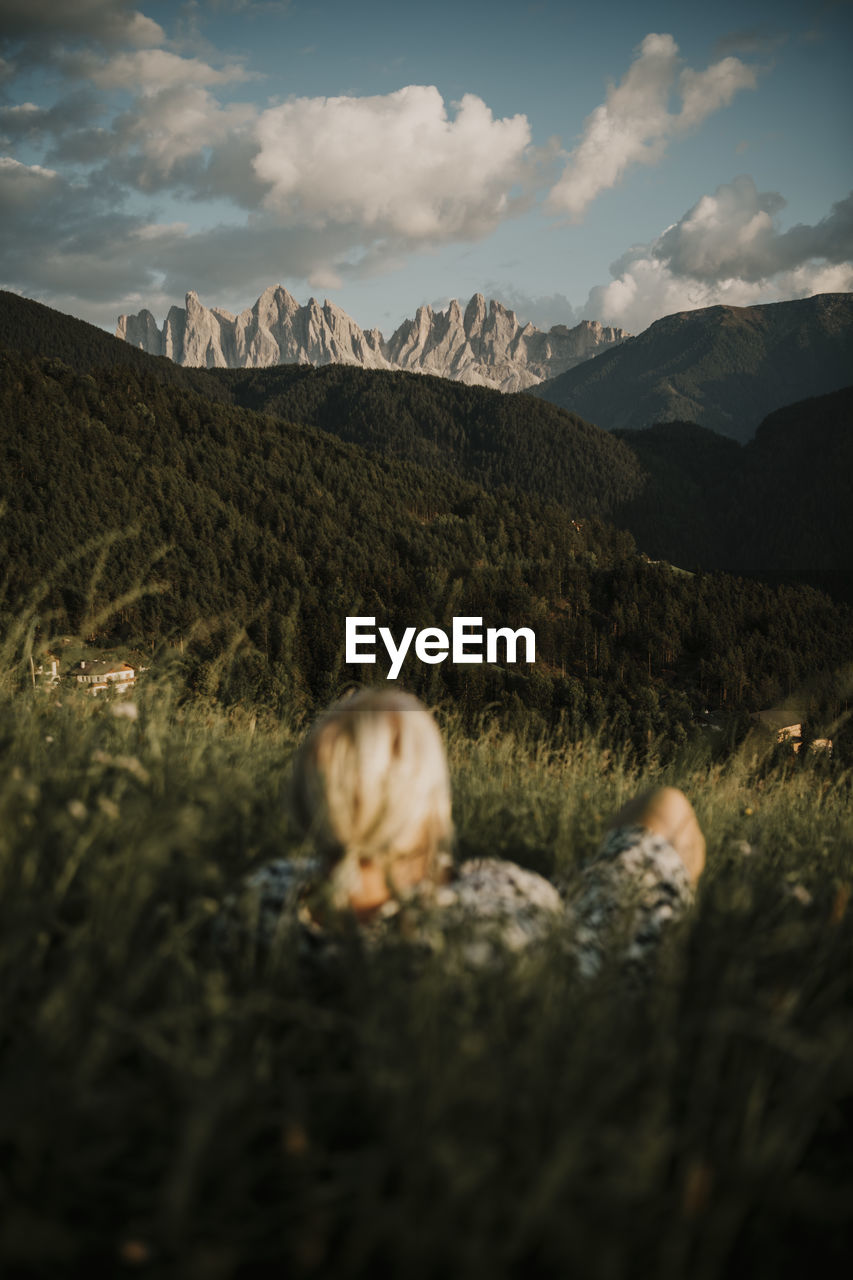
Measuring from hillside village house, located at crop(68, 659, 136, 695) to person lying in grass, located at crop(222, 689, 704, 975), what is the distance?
9.05ft

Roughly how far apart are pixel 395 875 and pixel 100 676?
11.6 feet

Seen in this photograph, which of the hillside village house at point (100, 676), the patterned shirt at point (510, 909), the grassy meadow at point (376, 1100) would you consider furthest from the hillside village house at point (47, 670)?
the patterned shirt at point (510, 909)

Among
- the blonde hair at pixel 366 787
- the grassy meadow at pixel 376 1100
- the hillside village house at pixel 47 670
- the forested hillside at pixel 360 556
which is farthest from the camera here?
the forested hillside at pixel 360 556

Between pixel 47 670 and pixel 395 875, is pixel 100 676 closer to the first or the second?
pixel 47 670

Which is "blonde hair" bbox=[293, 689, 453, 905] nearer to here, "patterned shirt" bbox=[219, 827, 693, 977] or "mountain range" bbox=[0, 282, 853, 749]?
"patterned shirt" bbox=[219, 827, 693, 977]

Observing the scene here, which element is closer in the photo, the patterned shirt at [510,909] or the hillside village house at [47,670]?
the patterned shirt at [510,909]

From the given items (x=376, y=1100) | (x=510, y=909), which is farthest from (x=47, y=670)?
(x=376, y=1100)

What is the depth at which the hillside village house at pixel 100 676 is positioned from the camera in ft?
14.4

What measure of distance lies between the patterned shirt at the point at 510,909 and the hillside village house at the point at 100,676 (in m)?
2.74

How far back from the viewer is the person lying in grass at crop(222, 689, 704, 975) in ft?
5.84

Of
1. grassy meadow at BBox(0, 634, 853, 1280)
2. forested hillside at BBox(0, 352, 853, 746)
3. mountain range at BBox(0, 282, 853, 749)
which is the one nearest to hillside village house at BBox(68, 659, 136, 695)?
grassy meadow at BBox(0, 634, 853, 1280)

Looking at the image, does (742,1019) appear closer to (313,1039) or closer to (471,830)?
(313,1039)

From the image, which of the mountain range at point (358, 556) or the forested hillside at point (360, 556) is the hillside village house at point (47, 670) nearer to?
the forested hillside at point (360, 556)

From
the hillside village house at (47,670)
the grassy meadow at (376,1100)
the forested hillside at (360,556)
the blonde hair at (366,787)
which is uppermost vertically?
the forested hillside at (360,556)
